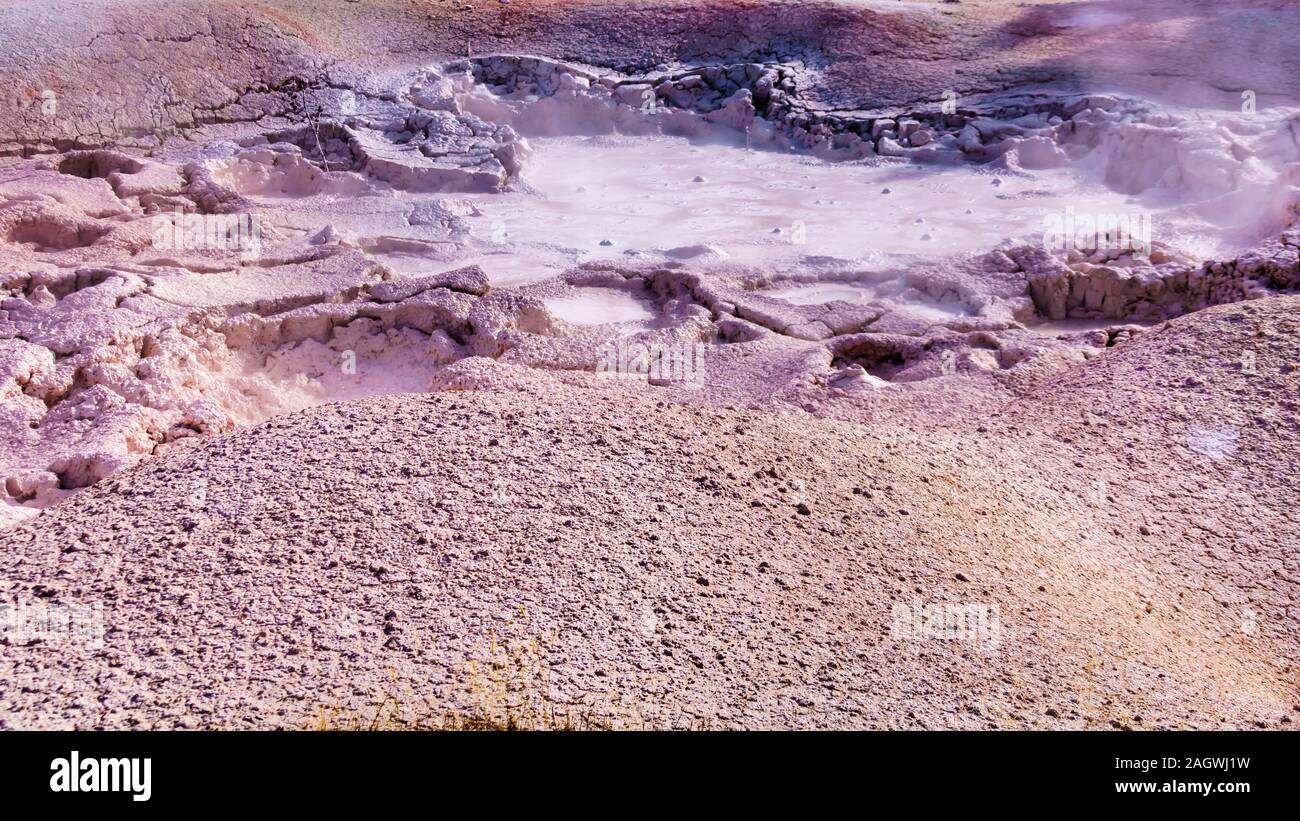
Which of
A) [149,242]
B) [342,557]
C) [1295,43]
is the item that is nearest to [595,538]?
[342,557]

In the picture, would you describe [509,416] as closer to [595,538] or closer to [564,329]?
[595,538]

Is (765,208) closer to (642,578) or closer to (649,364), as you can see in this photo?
(649,364)

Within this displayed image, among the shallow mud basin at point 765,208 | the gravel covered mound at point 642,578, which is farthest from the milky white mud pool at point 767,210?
the gravel covered mound at point 642,578

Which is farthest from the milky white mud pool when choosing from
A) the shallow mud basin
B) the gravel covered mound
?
the gravel covered mound

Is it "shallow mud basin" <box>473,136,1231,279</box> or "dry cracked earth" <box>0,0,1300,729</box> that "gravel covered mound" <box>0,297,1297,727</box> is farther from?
"shallow mud basin" <box>473,136,1231,279</box>

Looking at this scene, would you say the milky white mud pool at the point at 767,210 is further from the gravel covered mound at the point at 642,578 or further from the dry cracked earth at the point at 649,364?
the gravel covered mound at the point at 642,578

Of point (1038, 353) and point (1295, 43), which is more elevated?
point (1295, 43)
